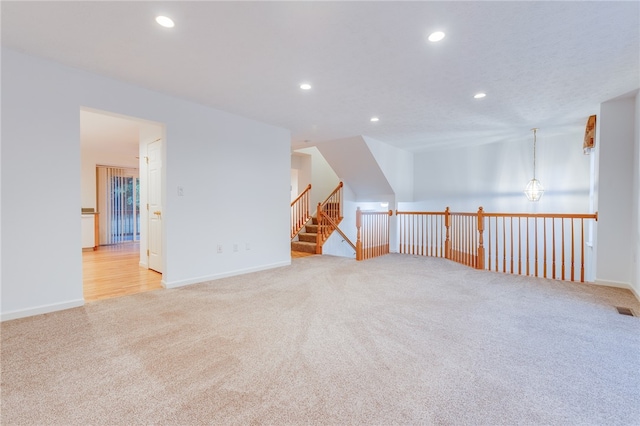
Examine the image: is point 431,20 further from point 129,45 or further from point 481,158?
point 481,158

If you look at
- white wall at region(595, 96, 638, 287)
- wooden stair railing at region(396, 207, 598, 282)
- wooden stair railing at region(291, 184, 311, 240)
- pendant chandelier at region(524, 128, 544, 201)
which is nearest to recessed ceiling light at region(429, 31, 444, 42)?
white wall at region(595, 96, 638, 287)

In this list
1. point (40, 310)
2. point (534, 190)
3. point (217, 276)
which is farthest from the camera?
point (534, 190)

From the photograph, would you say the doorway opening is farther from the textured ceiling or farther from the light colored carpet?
the light colored carpet

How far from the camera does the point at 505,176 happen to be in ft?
21.1

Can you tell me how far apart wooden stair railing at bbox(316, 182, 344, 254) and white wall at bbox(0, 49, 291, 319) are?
5.90 ft

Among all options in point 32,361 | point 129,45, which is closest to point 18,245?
point 32,361

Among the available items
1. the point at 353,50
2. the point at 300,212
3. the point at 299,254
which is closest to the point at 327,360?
the point at 353,50

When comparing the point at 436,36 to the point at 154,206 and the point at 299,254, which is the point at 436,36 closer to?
the point at 154,206

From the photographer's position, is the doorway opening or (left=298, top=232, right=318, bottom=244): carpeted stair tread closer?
the doorway opening

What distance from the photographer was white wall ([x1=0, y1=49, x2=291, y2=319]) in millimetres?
2617

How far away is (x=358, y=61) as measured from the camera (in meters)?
2.73

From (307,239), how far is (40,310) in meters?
5.00

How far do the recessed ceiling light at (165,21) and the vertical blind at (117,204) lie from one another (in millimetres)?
7171

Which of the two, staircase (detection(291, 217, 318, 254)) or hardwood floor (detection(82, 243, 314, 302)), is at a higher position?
staircase (detection(291, 217, 318, 254))
